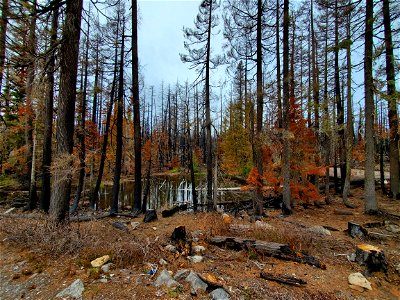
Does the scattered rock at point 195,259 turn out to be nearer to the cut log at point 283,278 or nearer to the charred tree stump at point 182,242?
the charred tree stump at point 182,242

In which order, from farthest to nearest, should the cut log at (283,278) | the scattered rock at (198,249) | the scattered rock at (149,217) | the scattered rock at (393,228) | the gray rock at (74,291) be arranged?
the scattered rock at (149,217) → the scattered rock at (393,228) → the scattered rock at (198,249) → the cut log at (283,278) → the gray rock at (74,291)

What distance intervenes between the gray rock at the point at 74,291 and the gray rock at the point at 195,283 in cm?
151

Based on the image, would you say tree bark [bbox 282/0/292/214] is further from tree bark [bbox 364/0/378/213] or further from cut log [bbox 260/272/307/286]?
cut log [bbox 260/272/307/286]

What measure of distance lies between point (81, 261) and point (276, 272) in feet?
11.4

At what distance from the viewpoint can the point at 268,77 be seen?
34.5ft

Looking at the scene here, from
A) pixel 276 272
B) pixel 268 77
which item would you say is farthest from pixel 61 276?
pixel 268 77

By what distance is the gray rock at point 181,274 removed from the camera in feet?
11.8

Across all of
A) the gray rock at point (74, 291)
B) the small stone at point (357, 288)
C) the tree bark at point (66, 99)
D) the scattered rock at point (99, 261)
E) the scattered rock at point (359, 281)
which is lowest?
the small stone at point (357, 288)

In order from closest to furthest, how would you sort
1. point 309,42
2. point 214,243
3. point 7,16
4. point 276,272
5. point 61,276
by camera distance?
point 61,276 < point 276,272 < point 7,16 < point 214,243 < point 309,42

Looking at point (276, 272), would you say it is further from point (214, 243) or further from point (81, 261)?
point (81, 261)

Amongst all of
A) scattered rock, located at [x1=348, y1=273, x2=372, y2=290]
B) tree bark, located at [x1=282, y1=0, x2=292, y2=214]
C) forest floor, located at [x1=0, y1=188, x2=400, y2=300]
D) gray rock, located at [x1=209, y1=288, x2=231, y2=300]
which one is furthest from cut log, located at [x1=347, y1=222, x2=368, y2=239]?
gray rock, located at [x1=209, y1=288, x2=231, y2=300]

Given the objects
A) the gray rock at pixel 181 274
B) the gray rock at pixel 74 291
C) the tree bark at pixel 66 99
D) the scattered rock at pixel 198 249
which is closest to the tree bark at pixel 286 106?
the scattered rock at pixel 198 249

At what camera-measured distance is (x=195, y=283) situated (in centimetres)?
343

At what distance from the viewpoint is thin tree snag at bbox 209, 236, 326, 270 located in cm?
459
